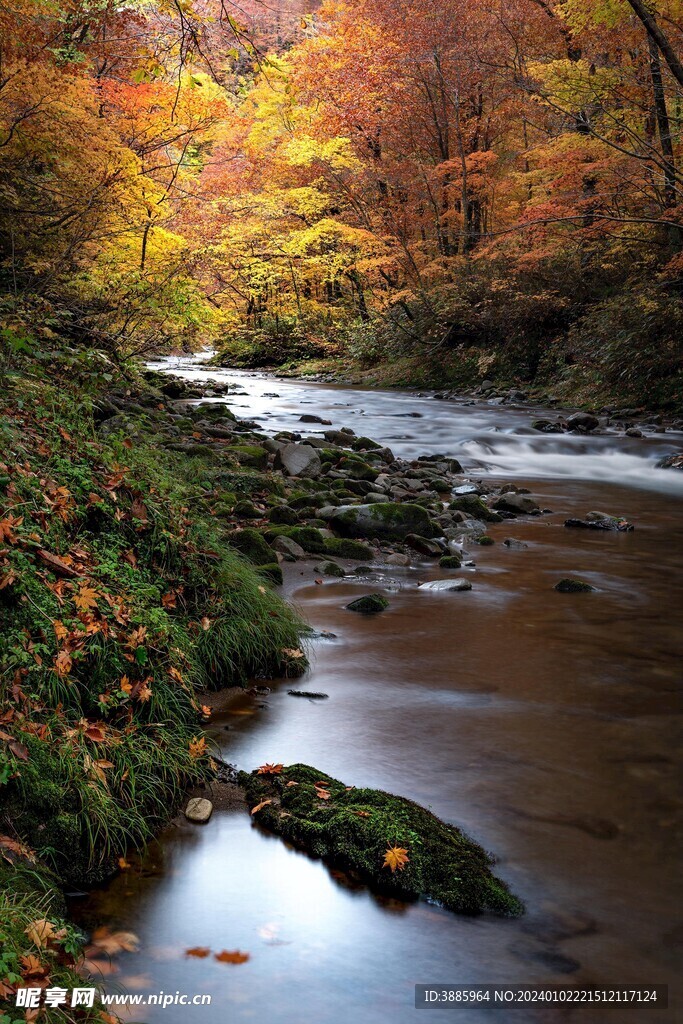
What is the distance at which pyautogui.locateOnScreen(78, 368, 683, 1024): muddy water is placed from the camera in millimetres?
2744

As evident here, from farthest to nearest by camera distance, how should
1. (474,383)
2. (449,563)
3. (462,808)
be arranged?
(474,383) → (449,563) → (462,808)

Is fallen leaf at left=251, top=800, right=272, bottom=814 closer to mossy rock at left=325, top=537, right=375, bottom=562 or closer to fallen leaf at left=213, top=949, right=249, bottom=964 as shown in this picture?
fallen leaf at left=213, top=949, right=249, bottom=964

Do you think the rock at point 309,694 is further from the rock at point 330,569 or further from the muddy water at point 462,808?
the rock at point 330,569

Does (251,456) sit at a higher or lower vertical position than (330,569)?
higher

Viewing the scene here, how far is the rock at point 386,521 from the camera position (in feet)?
27.3

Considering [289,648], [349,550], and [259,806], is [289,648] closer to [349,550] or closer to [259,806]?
[259,806]

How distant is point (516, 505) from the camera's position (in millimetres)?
10328

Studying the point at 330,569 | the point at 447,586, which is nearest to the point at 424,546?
the point at 447,586

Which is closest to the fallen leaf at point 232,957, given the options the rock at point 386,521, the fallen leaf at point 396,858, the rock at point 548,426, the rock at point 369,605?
the fallen leaf at point 396,858

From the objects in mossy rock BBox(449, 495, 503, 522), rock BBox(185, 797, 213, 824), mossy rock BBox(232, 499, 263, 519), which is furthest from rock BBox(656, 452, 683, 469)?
rock BBox(185, 797, 213, 824)

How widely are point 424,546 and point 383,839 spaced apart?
493cm

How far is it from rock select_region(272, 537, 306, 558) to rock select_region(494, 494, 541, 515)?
3.67 m

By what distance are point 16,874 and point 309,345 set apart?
3134cm

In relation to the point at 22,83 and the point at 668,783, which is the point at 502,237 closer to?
the point at 22,83
